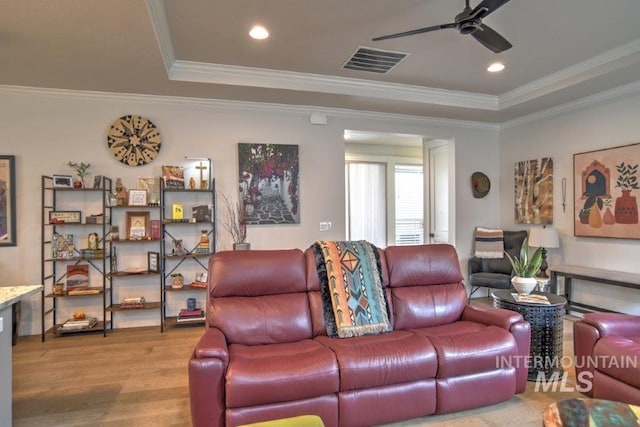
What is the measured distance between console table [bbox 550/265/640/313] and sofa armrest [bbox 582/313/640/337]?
4.39ft

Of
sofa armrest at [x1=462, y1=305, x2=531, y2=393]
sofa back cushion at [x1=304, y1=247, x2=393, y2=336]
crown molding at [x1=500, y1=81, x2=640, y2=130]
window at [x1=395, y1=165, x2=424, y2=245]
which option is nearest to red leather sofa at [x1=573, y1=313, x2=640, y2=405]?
sofa armrest at [x1=462, y1=305, x2=531, y2=393]

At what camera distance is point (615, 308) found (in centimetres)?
407

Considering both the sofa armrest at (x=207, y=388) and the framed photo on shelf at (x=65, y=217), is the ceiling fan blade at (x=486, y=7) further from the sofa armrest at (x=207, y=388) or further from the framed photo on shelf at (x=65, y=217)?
the framed photo on shelf at (x=65, y=217)

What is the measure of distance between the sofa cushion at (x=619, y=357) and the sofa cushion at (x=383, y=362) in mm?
1116

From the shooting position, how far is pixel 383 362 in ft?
7.04

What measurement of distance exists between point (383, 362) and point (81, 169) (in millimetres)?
3724

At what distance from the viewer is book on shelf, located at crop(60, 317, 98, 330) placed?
12.4ft

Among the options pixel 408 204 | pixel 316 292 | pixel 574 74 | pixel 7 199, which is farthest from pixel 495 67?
pixel 7 199

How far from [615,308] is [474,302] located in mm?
1613

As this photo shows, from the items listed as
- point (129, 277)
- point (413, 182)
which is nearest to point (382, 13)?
point (129, 277)

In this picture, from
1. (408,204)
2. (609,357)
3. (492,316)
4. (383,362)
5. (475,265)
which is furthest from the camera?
(408,204)

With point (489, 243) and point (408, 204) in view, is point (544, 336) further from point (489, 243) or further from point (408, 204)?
point (408, 204)

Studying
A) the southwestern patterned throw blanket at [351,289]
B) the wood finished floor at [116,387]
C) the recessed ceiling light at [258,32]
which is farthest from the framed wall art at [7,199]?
the southwestern patterned throw blanket at [351,289]

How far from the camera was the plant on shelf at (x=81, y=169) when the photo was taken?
3900 millimetres
